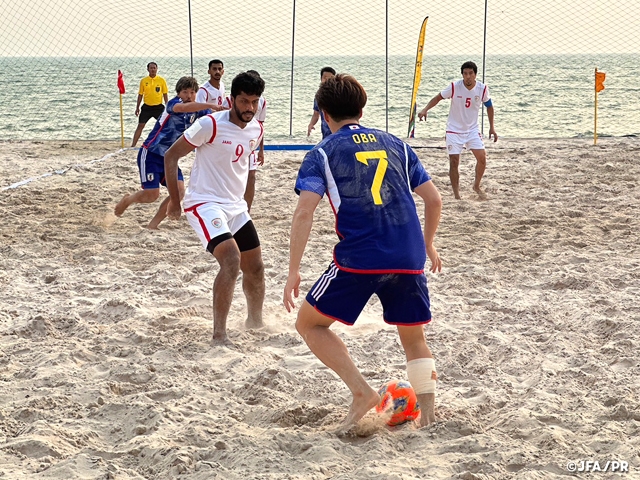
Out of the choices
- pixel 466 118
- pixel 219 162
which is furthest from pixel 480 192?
pixel 219 162

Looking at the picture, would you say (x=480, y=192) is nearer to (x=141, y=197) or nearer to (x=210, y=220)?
(x=141, y=197)

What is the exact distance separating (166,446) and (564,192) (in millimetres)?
7182

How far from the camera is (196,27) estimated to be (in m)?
16.0

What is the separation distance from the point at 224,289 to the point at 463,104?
18.6 feet

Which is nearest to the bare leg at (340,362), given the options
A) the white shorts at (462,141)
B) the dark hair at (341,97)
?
the dark hair at (341,97)

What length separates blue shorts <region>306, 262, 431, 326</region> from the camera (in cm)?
348

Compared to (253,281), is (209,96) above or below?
above

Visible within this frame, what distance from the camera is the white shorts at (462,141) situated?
383 inches

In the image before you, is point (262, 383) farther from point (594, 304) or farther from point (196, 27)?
point (196, 27)

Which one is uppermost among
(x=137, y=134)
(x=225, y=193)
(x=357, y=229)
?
(x=357, y=229)

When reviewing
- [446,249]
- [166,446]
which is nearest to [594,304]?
[446,249]

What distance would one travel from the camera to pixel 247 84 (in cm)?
502

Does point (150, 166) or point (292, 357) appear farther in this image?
point (150, 166)

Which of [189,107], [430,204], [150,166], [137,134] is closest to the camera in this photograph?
[430,204]
